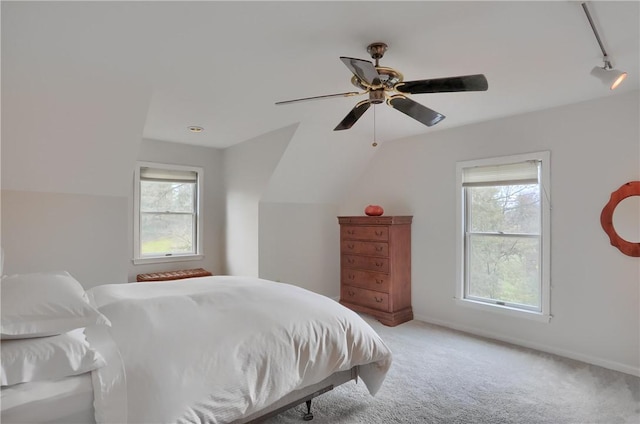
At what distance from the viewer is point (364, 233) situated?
14.6 feet

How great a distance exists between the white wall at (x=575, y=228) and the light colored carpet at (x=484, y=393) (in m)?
0.24

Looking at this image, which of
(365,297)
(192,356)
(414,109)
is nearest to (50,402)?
(192,356)

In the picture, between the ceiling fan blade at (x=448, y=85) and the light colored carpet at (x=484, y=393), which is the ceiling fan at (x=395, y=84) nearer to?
the ceiling fan blade at (x=448, y=85)

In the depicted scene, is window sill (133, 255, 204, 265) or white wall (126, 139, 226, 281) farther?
white wall (126, 139, 226, 281)

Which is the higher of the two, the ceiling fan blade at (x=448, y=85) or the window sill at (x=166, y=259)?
the ceiling fan blade at (x=448, y=85)

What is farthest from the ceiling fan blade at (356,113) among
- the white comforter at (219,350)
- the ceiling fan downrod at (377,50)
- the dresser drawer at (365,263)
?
the dresser drawer at (365,263)

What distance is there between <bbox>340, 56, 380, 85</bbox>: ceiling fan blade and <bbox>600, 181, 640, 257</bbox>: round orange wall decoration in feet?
7.96

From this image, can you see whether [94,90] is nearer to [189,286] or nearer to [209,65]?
[209,65]

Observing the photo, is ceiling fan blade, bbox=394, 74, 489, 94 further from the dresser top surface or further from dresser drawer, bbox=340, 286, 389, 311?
dresser drawer, bbox=340, 286, 389, 311

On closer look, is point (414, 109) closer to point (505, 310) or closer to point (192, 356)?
point (192, 356)

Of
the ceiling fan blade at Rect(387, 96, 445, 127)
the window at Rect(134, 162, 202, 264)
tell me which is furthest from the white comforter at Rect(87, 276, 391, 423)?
the window at Rect(134, 162, 202, 264)

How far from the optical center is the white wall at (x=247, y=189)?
14.0 ft

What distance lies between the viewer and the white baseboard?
2906mm

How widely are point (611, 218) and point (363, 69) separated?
265 centimetres
